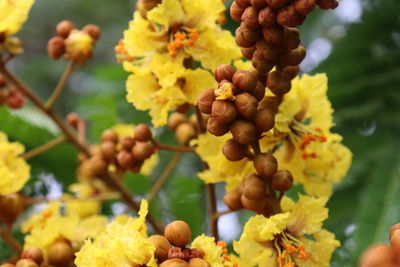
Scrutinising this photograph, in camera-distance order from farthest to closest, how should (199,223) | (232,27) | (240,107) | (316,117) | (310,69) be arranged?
(310,69) < (232,27) < (199,223) < (316,117) < (240,107)

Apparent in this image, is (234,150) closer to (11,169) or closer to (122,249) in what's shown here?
(122,249)

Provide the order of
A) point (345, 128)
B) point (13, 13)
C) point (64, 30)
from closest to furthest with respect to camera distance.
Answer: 1. point (13, 13)
2. point (64, 30)
3. point (345, 128)

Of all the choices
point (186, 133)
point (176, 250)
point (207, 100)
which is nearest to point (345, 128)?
point (186, 133)

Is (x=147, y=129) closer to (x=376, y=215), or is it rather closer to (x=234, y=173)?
(x=234, y=173)

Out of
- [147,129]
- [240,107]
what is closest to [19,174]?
[147,129]

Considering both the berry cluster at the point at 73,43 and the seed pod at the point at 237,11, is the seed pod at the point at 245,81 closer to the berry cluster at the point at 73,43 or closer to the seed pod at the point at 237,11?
the seed pod at the point at 237,11

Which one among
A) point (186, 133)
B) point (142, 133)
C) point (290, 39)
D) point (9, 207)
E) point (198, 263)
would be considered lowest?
point (9, 207)

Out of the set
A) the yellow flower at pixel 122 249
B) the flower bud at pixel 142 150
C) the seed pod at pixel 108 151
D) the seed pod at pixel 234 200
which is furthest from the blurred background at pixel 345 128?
the yellow flower at pixel 122 249
